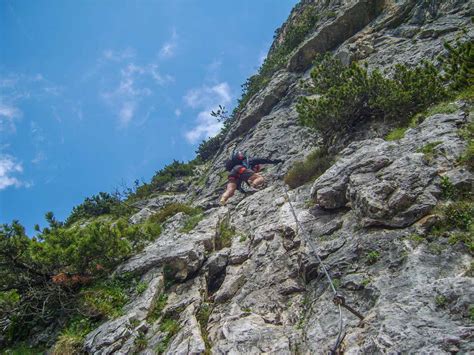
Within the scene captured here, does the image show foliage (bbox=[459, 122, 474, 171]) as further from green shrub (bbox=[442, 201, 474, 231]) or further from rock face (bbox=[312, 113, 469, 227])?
green shrub (bbox=[442, 201, 474, 231])

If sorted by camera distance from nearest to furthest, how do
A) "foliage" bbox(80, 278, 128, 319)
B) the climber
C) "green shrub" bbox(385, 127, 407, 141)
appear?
"foliage" bbox(80, 278, 128, 319) < "green shrub" bbox(385, 127, 407, 141) < the climber

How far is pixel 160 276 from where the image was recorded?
9023 mm

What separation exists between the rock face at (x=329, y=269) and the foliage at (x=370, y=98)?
0.90 metres

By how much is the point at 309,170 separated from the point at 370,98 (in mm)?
3606

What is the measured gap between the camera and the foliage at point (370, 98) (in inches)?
429

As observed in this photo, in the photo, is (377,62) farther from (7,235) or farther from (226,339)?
(7,235)

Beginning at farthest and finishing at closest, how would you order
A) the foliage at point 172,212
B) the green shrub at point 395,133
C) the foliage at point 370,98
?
1. the foliage at point 172,212
2. the foliage at point 370,98
3. the green shrub at point 395,133

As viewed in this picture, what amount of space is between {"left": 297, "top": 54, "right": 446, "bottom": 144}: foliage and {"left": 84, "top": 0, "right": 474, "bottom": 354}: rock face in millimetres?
897

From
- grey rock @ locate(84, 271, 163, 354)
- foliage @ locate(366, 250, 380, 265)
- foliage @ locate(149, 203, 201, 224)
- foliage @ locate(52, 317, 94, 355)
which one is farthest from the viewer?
foliage @ locate(149, 203, 201, 224)

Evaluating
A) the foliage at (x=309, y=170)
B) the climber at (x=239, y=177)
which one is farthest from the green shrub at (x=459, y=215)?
the climber at (x=239, y=177)

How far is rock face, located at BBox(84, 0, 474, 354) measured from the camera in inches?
173

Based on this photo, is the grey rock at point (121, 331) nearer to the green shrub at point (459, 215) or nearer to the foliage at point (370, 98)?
the green shrub at point (459, 215)

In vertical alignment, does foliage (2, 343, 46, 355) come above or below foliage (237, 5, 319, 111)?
below

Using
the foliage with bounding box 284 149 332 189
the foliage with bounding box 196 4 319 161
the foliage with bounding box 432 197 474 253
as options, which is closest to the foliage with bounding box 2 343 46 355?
the foliage with bounding box 284 149 332 189
